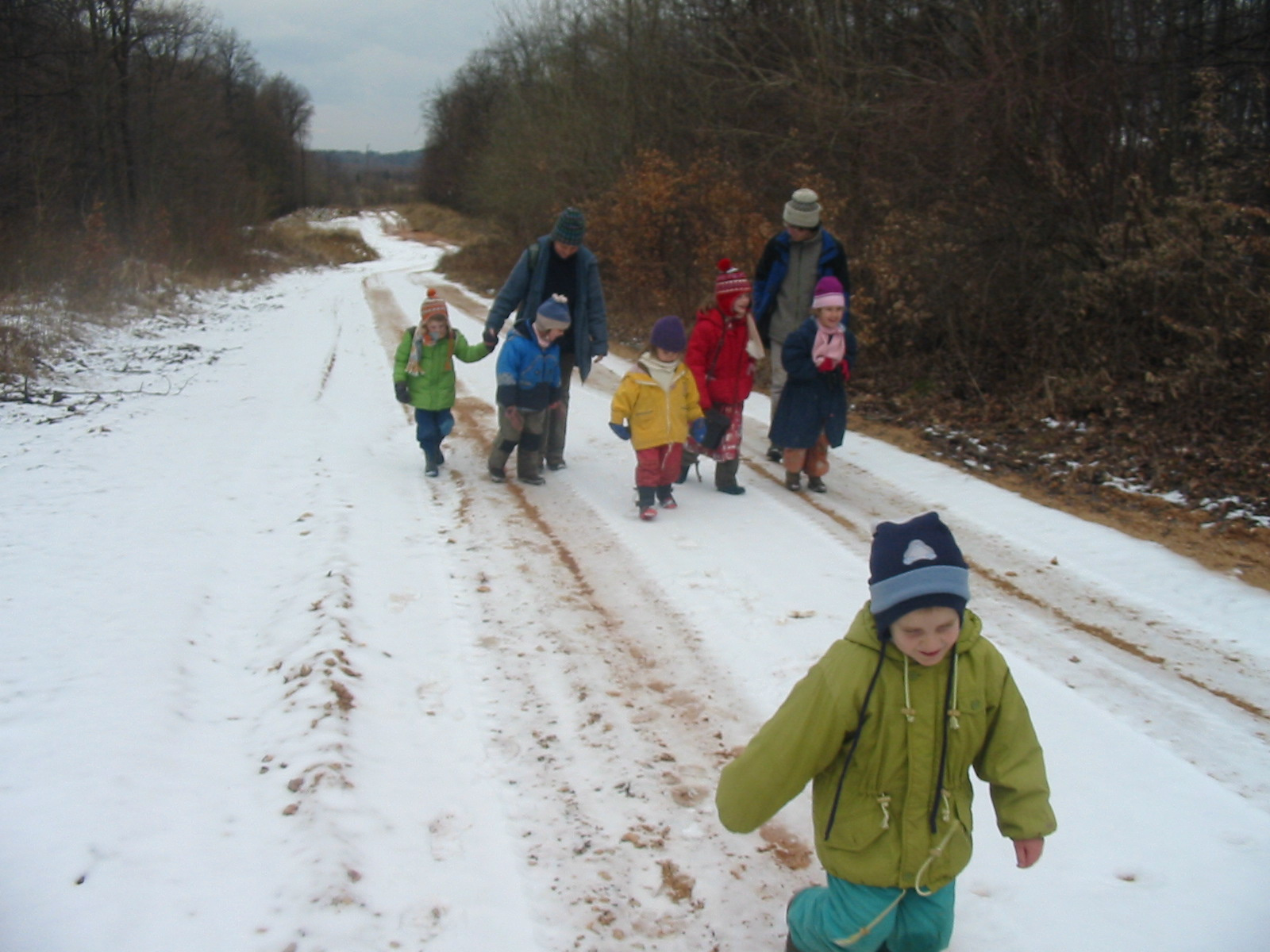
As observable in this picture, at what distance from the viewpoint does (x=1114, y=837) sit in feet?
10.9

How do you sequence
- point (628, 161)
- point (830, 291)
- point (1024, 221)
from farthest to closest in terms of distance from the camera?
1. point (628, 161)
2. point (1024, 221)
3. point (830, 291)

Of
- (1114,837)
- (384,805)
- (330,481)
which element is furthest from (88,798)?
(330,481)

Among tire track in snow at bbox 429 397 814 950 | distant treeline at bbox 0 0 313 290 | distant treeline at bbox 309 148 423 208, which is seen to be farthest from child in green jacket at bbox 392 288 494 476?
distant treeline at bbox 309 148 423 208

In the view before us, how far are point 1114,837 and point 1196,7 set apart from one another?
9773 mm

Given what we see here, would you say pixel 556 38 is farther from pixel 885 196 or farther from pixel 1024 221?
pixel 1024 221

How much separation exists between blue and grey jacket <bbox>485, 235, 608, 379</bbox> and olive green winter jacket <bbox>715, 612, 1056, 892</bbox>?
5.41 metres

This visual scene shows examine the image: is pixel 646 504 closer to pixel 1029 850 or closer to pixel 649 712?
pixel 649 712

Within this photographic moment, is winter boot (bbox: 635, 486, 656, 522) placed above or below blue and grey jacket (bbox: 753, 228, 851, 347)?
below

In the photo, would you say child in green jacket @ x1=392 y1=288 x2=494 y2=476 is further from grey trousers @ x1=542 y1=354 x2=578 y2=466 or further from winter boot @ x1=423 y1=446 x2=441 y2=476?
grey trousers @ x1=542 y1=354 x2=578 y2=466

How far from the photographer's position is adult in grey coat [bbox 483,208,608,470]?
24.5ft

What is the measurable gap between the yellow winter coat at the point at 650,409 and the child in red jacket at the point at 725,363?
17.6 inches

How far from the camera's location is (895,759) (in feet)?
7.75

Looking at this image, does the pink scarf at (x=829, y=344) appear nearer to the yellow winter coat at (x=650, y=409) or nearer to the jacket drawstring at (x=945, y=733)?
the yellow winter coat at (x=650, y=409)

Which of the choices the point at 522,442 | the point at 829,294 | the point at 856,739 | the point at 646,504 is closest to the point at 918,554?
the point at 856,739
